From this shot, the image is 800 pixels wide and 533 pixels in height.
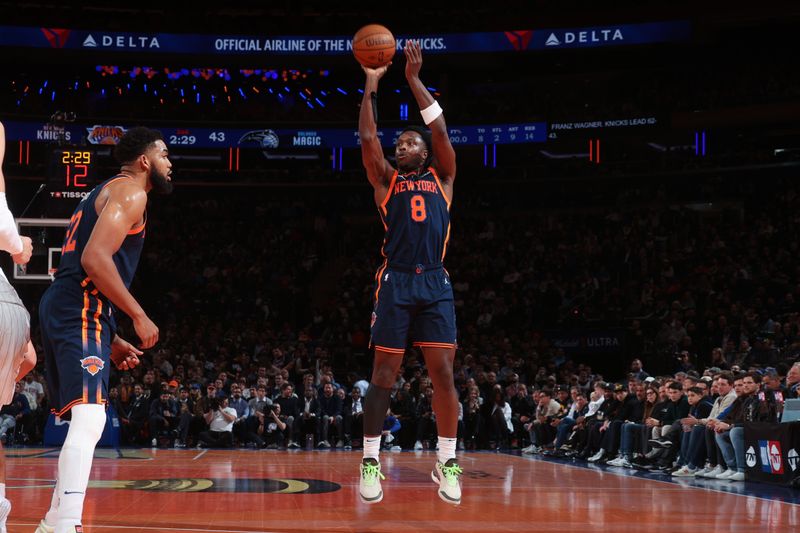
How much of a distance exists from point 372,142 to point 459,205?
22635 millimetres

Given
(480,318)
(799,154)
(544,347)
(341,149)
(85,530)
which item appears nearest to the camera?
(85,530)

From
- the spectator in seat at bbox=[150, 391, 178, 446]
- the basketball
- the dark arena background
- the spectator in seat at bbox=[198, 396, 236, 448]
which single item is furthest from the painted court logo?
the spectator in seat at bbox=[150, 391, 178, 446]

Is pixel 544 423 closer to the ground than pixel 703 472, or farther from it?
closer to the ground

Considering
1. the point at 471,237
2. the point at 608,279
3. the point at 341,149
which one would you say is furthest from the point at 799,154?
the point at 341,149

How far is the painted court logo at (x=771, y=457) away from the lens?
9.23 meters

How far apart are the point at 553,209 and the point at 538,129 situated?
10.5 feet

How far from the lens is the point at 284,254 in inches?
1048

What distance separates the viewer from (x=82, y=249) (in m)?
4.19

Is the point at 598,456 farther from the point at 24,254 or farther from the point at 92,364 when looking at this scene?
the point at 24,254

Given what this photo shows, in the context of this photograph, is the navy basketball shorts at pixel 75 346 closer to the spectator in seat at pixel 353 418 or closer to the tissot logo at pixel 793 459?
the tissot logo at pixel 793 459

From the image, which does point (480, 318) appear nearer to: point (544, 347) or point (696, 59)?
point (544, 347)

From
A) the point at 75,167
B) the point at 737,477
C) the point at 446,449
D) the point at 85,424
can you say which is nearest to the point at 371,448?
the point at 446,449

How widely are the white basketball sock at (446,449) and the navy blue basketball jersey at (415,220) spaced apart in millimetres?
1110

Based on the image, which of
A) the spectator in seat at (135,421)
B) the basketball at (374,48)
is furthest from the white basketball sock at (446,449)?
the spectator in seat at (135,421)
